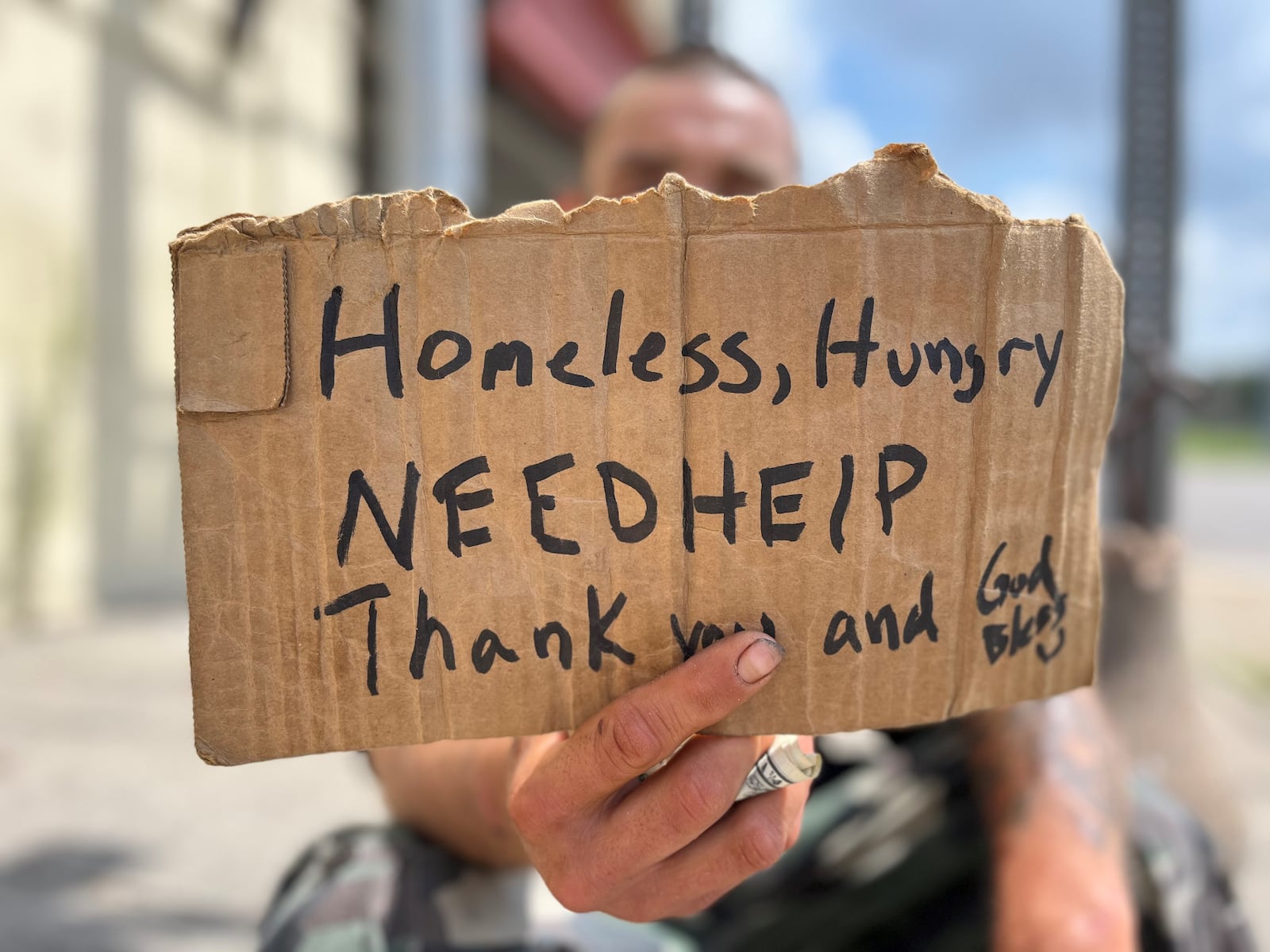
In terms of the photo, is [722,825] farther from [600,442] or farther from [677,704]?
[600,442]

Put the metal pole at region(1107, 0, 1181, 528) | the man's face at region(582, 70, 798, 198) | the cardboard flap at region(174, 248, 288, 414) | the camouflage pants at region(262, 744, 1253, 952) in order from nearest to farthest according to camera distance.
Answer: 1. the cardboard flap at region(174, 248, 288, 414)
2. the camouflage pants at region(262, 744, 1253, 952)
3. the man's face at region(582, 70, 798, 198)
4. the metal pole at region(1107, 0, 1181, 528)

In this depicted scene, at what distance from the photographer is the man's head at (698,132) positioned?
46.7 inches

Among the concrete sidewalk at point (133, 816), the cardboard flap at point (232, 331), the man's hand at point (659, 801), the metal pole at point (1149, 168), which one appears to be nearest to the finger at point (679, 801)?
the man's hand at point (659, 801)

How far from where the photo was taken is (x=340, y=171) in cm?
538

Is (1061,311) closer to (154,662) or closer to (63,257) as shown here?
(154,662)

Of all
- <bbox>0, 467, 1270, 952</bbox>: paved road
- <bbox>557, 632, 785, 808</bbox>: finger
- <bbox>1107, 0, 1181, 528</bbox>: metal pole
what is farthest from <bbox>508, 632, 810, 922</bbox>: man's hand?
<bbox>1107, 0, 1181, 528</bbox>: metal pole

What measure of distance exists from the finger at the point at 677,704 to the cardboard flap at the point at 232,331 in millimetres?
281

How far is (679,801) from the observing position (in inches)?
23.8

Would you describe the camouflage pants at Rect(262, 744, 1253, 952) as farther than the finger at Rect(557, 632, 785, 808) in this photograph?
Yes

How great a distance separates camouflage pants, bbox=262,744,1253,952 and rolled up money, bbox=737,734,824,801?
479 millimetres

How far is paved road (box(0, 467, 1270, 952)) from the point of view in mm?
1694

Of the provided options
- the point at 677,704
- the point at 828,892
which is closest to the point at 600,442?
the point at 677,704

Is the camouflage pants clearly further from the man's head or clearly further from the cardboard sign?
the man's head

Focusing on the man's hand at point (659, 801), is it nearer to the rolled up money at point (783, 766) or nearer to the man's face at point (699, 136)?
the rolled up money at point (783, 766)
